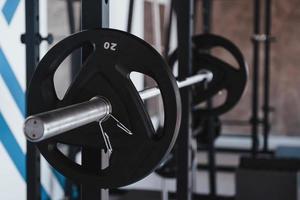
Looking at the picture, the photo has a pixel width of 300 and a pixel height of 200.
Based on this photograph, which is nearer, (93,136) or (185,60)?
(93,136)

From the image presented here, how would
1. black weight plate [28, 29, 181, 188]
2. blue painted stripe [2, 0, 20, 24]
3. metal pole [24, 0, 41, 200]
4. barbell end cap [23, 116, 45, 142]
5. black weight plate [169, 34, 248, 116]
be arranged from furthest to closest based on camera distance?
1. blue painted stripe [2, 0, 20, 24]
2. black weight plate [169, 34, 248, 116]
3. metal pole [24, 0, 41, 200]
4. black weight plate [28, 29, 181, 188]
5. barbell end cap [23, 116, 45, 142]

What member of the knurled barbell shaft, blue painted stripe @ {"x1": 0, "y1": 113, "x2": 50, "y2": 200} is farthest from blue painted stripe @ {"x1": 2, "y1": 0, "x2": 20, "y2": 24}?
the knurled barbell shaft

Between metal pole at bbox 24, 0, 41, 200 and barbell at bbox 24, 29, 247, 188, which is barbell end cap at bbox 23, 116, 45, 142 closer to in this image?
barbell at bbox 24, 29, 247, 188

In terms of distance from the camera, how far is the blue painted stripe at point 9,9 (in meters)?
2.58

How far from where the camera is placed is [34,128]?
823 millimetres

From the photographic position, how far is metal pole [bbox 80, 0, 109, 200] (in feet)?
3.74

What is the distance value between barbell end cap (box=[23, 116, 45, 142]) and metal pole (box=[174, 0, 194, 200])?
4.14ft

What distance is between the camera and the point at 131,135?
1128 millimetres

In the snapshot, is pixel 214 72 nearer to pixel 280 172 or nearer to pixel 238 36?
pixel 280 172

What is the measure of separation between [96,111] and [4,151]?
5.66 feet

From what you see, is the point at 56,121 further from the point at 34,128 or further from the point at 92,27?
the point at 92,27

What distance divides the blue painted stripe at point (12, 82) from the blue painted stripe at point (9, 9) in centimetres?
18

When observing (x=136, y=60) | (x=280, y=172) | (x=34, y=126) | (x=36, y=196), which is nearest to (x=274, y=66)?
(x=280, y=172)

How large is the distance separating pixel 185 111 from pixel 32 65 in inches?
25.8
